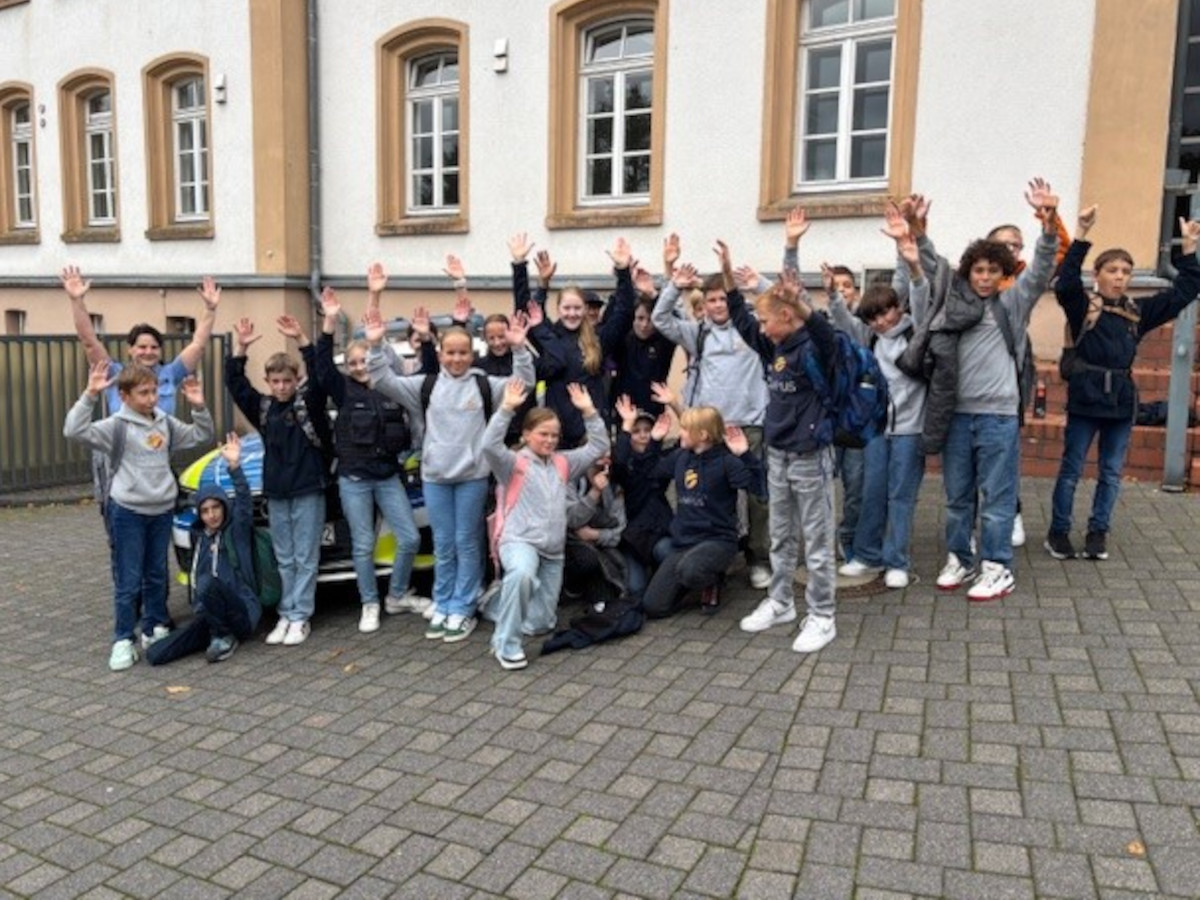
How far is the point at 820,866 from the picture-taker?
10.6 ft

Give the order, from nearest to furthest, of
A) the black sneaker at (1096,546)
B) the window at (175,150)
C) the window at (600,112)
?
the black sneaker at (1096,546), the window at (600,112), the window at (175,150)

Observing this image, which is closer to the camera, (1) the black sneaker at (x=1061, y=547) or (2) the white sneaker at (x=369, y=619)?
(2) the white sneaker at (x=369, y=619)

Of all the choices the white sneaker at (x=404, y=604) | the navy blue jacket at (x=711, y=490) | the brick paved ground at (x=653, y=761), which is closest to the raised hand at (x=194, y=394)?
the brick paved ground at (x=653, y=761)

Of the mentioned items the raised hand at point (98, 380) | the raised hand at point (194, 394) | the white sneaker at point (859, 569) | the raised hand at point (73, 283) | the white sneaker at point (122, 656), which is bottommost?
the white sneaker at point (122, 656)

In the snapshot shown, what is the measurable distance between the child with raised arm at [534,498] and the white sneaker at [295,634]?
1043mm

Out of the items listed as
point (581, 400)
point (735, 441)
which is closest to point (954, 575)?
point (735, 441)

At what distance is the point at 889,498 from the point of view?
19.6ft

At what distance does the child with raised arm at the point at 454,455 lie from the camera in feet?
18.7

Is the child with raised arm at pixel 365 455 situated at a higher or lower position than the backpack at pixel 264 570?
higher

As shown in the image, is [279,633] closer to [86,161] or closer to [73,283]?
[73,283]

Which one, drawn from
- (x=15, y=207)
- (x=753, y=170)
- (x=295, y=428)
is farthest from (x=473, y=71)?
(x=15, y=207)

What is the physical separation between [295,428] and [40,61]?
15.4 meters

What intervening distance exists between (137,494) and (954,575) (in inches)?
177

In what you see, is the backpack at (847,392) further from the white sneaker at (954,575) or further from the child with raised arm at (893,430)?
the white sneaker at (954,575)
